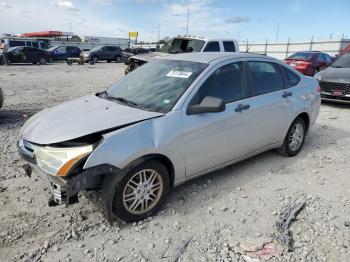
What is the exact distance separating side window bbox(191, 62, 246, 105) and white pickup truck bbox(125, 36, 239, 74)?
692 cm

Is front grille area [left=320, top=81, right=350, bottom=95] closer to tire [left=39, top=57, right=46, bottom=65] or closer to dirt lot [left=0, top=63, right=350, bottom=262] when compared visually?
dirt lot [left=0, top=63, right=350, bottom=262]

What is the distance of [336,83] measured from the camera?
936cm

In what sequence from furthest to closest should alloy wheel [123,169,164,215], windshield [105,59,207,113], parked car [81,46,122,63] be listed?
parked car [81,46,122,63] → windshield [105,59,207,113] → alloy wheel [123,169,164,215]

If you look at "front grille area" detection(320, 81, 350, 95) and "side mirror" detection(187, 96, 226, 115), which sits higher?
"side mirror" detection(187, 96, 226, 115)

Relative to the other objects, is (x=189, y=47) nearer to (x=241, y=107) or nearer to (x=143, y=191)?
(x=241, y=107)

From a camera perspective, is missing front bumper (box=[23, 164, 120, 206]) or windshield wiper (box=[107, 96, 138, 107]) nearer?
missing front bumper (box=[23, 164, 120, 206])

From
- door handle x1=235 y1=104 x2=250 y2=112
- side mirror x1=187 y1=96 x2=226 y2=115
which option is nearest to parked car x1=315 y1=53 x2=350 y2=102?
door handle x1=235 y1=104 x2=250 y2=112

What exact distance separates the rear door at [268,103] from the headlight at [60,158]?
7.54 ft

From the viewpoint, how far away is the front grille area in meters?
9.16

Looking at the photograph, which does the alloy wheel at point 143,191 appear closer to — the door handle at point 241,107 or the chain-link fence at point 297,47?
the door handle at point 241,107

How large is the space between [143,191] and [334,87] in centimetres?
815

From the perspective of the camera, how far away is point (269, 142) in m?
4.75

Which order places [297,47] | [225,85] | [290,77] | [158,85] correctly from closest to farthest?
[158,85]
[225,85]
[290,77]
[297,47]

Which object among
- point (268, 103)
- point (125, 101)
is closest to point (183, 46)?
point (268, 103)
